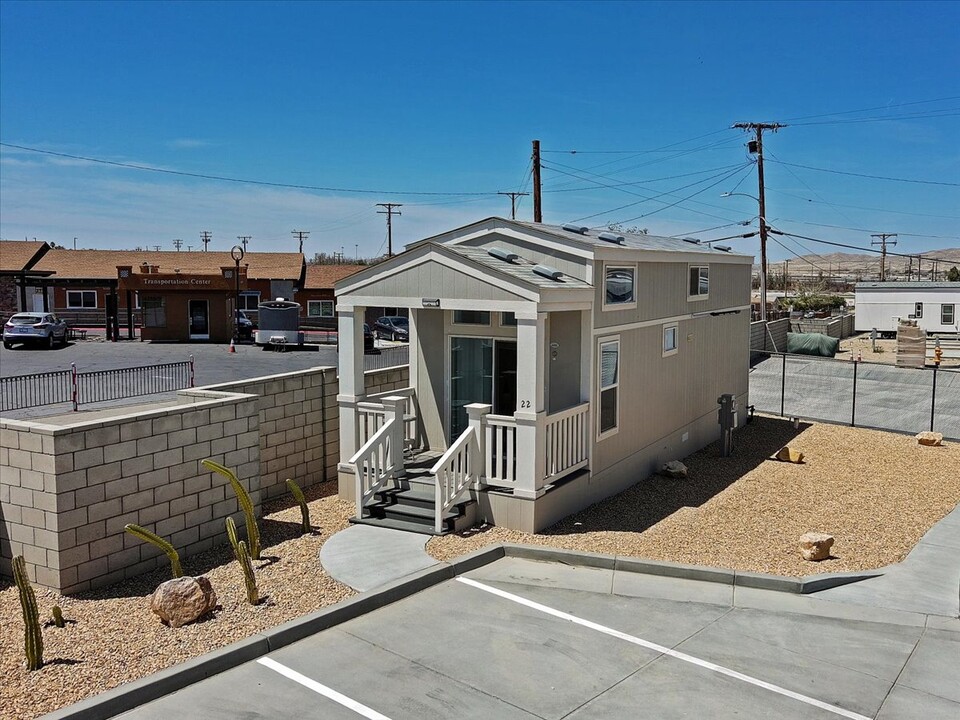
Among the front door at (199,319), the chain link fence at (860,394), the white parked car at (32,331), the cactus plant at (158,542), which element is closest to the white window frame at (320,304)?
the front door at (199,319)

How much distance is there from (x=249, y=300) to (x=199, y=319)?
12354 millimetres

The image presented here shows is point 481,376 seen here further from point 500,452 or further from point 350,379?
point 500,452

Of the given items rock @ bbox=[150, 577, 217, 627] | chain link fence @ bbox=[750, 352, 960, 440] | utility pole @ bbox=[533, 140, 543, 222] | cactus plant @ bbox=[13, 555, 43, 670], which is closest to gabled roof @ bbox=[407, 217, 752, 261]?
rock @ bbox=[150, 577, 217, 627]

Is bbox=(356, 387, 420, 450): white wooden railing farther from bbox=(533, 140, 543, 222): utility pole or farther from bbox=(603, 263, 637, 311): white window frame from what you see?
bbox=(533, 140, 543, 222): utility pole

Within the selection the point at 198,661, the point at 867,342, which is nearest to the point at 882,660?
the point at 198,661

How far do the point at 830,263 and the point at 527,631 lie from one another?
192096 millimetres

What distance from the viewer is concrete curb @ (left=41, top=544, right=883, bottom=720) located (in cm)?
591

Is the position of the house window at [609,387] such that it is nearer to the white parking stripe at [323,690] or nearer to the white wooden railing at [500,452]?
the white wooden railing at [500,452]

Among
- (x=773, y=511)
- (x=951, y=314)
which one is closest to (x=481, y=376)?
(x=773, y=511)

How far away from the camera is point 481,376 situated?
40.8ft

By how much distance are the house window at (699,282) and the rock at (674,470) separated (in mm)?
3186

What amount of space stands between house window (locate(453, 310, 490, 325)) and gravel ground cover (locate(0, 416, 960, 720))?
10.2 ft

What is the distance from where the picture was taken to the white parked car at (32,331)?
1363 inches

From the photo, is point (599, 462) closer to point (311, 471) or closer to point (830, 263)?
point (311, 471)
